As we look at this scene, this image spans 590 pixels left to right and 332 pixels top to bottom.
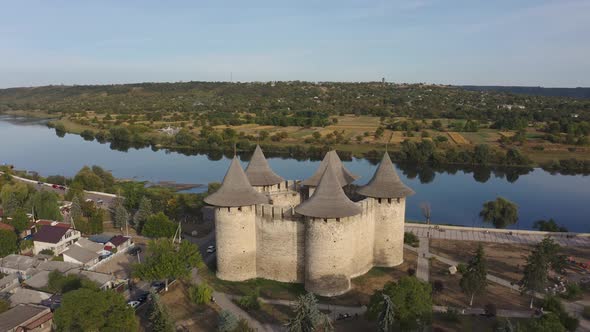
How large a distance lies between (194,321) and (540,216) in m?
37.2

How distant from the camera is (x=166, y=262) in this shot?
73.5ft

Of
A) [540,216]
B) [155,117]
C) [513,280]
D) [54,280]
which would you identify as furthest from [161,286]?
[155,117]

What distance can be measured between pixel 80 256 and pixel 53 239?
11.2ft

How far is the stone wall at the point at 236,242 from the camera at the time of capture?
2269cm

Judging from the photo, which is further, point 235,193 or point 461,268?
point 461,268

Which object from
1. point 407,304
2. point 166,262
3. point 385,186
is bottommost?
point 166,262

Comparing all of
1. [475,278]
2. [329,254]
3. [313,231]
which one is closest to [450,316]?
[475,278]

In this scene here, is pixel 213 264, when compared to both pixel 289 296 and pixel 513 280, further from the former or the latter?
pixel 513 280

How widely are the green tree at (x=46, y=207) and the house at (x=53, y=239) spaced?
465cm

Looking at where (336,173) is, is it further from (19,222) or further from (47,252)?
(19,222)

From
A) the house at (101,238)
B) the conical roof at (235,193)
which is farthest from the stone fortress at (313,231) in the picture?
the house at (101,238)

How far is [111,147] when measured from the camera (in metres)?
84.6

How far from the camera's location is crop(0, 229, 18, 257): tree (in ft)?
89.1

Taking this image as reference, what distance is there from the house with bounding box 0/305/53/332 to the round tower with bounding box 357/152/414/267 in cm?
1635
